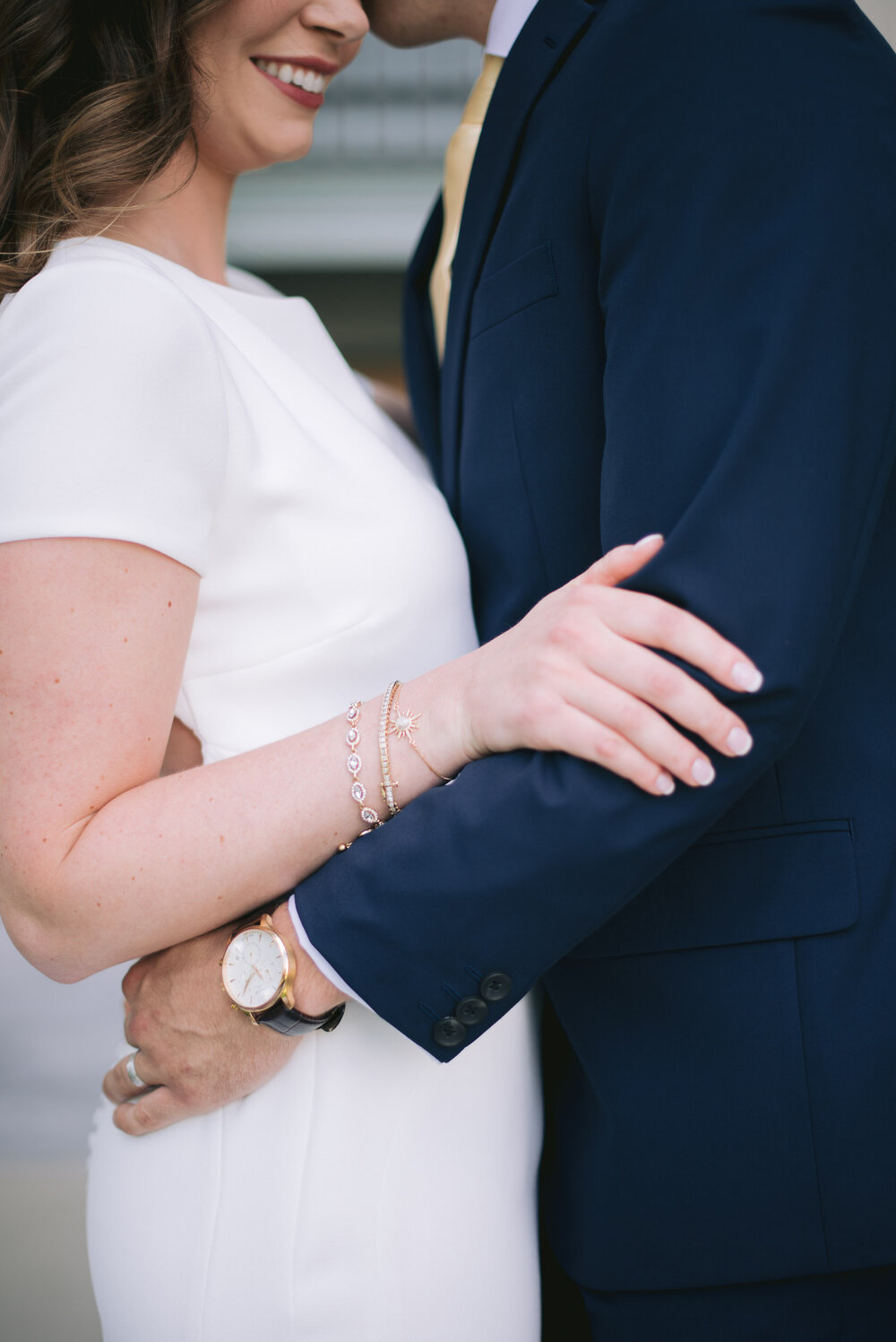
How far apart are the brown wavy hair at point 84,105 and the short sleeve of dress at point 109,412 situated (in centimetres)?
19

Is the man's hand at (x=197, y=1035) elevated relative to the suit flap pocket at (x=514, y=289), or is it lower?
lower

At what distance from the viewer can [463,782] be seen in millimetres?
812

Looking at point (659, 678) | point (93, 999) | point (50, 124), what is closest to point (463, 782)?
point (659, 678)

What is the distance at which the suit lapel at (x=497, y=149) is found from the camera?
3.22ft

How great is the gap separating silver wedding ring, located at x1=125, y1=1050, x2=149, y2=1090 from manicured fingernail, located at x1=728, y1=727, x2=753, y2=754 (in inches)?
25.7

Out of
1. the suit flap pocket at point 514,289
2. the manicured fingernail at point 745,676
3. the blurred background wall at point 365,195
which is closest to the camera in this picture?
the manicured fingernail at point 745,676

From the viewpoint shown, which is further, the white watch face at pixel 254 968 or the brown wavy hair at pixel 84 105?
the brown wavy hair at pixel 84 105

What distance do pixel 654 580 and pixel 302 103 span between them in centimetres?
78

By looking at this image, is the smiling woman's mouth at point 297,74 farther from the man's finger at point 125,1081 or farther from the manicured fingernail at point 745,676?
the man's finger at point 125,1081

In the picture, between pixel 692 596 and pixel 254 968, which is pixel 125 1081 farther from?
pixel 692 596

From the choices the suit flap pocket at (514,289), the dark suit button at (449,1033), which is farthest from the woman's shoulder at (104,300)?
the dark suit button at (449,1033)

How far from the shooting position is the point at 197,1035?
938 mm

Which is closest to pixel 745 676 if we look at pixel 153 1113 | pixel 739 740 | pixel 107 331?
pixel 739 740

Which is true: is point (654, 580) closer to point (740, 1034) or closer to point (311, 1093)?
point (740, 1034)
